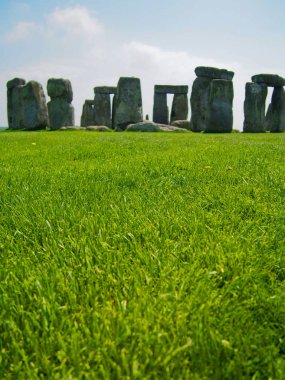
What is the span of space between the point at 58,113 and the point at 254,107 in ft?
38.6

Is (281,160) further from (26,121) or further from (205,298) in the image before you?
(26,121)

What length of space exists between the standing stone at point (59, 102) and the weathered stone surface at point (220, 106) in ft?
28.0

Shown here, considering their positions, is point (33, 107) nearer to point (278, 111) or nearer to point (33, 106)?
point (33, 106)

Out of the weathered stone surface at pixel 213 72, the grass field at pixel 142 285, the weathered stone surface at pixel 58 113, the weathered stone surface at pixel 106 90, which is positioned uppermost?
the weathered stone surface at pixel 213 72

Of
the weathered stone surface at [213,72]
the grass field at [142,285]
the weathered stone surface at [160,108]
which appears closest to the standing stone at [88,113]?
the weathered stone surface at [160,108]

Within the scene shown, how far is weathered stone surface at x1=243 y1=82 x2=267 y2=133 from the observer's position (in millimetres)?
21297

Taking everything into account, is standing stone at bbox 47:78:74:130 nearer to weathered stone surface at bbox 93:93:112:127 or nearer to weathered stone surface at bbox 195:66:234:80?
weathered stone surface at bbox 93:93:112:127

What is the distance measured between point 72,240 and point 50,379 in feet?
3.11

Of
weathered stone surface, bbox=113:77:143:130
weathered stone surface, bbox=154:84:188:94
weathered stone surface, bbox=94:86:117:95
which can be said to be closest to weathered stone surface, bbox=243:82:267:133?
weathered stone surface, bbox=113:77:143:130

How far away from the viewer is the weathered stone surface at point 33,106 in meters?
22.5

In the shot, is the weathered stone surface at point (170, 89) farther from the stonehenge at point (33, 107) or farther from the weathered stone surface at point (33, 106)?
the weathered stone surface at point (33, 106)

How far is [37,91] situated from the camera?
74.3ft

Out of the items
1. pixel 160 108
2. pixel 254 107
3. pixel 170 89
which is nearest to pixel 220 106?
pixel 254 107

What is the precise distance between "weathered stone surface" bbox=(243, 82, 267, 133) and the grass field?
64.9 ft
